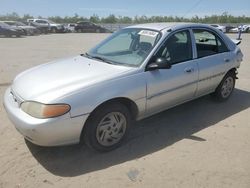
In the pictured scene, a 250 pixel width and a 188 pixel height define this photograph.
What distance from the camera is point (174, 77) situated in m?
4.41

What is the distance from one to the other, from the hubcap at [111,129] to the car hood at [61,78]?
54 centimetres

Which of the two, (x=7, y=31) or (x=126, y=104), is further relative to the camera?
(x=7, y=31)

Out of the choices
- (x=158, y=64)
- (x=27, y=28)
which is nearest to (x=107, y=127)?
(x=158, y=64)

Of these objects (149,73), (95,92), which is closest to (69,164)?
(95,92)

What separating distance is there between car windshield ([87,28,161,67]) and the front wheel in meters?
2.04

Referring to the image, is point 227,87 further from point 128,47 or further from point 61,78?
point 61,78

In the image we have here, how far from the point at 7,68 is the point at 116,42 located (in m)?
5.85

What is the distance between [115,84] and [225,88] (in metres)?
3.05

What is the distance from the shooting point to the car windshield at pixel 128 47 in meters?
4.28

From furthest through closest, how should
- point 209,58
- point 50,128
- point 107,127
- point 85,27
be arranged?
1. point 85,27
2. point 209,58
3. point 107,127
4. point 50,128

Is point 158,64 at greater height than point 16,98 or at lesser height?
greater

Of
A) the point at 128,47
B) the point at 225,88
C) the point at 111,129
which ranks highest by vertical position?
the point at 128,47

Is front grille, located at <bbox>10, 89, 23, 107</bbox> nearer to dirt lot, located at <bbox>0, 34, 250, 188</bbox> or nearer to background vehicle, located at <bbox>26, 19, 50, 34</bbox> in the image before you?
dirt lot, located at <bbox>0, 34, 250, 188</bbox>

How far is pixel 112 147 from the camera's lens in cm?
397
